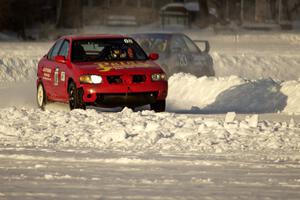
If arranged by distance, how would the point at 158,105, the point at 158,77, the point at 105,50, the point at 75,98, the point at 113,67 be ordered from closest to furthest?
the point at 113,67 < the point at 75,98 < the point at 158,77 < the point at 158,105 < the point at 105,50

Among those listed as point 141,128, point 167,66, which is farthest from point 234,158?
point 167,66

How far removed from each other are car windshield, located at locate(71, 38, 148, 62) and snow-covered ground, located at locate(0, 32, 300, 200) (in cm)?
143

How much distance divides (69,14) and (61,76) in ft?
128

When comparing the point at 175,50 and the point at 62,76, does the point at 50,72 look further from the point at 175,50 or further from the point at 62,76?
the point at 175,50

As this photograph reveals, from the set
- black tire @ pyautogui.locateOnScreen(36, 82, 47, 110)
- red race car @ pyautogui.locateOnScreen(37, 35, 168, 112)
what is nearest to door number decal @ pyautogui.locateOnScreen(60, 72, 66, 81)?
red race car @ pyautogui.locateOnScreen(37, 35, 168, 112)

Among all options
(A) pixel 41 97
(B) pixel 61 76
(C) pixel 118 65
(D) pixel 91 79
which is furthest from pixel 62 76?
(A) pixel 41 97

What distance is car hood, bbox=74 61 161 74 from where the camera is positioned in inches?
662

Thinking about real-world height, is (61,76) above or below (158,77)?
below

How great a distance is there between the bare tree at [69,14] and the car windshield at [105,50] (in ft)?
125

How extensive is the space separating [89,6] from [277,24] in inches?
535

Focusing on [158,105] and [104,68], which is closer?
[104,68]

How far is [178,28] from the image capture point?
61625mm

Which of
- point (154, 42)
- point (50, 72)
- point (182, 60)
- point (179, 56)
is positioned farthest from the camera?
point (154, 42)

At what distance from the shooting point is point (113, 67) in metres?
16.9
